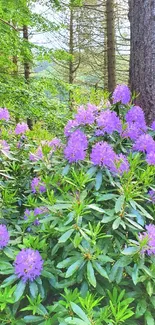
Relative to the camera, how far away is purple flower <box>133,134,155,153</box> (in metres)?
1.73

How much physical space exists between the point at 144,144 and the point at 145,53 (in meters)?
0.83

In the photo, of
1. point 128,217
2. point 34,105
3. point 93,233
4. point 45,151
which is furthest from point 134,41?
point 34,105

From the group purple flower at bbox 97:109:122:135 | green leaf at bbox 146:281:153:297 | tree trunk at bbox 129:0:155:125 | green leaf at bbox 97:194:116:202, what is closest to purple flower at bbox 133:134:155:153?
purple flower at bbox 97:109:122:135

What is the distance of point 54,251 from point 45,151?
1.91 ft

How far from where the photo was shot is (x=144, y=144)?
1.73m

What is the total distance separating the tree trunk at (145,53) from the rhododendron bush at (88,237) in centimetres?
38

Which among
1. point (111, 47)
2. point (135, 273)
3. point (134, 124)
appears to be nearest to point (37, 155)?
point (134, 124)

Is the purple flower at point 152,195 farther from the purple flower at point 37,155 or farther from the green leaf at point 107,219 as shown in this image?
the purple flower at point 37,155

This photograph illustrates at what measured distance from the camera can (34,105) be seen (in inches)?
202

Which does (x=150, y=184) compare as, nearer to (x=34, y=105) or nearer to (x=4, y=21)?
(x=34, y=105)

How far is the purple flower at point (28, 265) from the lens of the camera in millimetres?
1363

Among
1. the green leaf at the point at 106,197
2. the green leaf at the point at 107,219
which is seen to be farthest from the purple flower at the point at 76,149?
the green leaf at the point at 107,219

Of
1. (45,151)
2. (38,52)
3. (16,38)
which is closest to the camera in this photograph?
(45,151)

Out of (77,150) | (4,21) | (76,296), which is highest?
(4,21)
